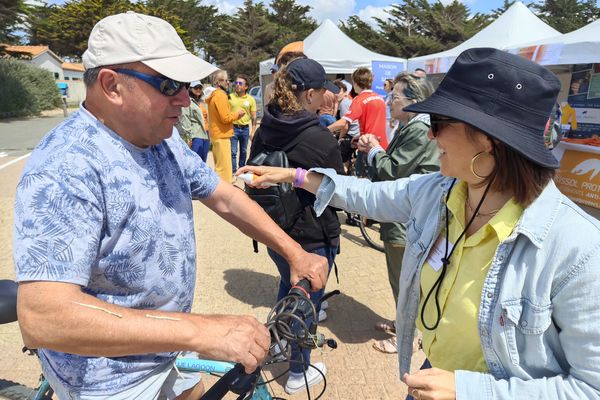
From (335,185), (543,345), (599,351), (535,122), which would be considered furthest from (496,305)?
(335,185)

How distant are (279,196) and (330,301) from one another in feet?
6.31

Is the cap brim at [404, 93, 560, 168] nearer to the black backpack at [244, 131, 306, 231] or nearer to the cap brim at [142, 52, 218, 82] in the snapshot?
the cap brim at [142, 52, 218, 82]

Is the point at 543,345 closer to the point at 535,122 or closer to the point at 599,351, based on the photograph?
the point at 599,351

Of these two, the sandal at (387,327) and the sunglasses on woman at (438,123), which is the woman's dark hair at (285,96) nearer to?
the sunglasses on woman at (438,123)

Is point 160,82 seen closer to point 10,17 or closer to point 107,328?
point 107,328

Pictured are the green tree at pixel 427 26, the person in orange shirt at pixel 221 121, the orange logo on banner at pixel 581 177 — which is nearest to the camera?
the orange logo on banner at pixel 581 177

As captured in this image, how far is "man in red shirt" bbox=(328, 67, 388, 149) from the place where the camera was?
→ 19.6 feet

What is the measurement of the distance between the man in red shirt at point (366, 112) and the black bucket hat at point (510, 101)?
15.0 ft

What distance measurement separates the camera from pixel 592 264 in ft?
3.67

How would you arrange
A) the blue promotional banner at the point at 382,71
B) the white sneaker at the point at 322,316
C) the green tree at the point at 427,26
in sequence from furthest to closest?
the green tree at the point at 427,26
the blue promotional banner at the point at 382,71
the white sneaker at the point at 322,316

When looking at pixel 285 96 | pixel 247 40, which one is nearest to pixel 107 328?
pixel 285 96

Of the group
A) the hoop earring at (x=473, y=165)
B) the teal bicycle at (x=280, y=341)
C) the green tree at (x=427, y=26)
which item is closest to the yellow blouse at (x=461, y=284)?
the hoop earring at (x=473, y=165)

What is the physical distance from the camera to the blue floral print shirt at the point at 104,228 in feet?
3.76

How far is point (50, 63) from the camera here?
5028 centimetres
